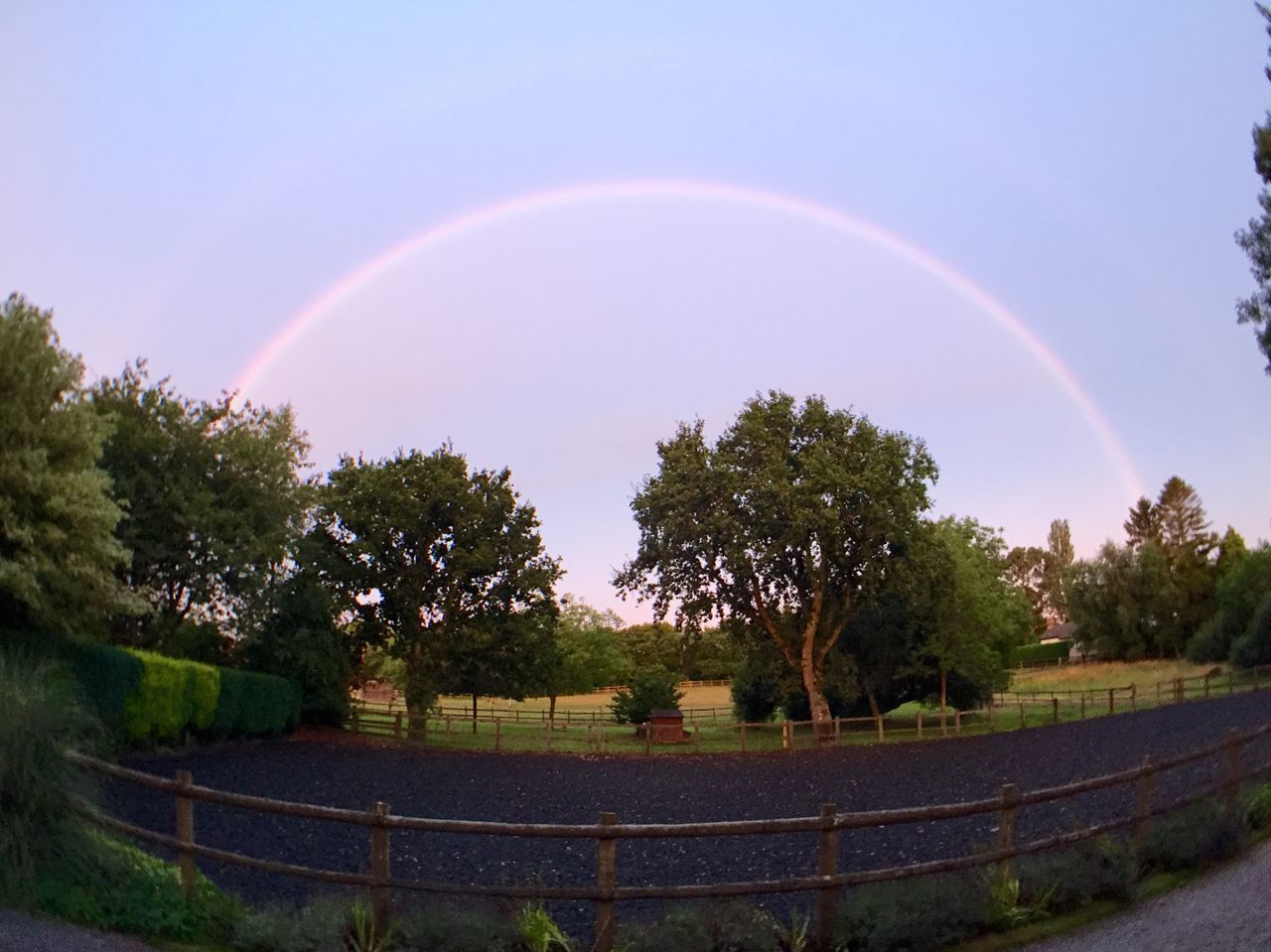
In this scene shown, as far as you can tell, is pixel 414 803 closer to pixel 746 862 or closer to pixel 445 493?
pixel 746 862

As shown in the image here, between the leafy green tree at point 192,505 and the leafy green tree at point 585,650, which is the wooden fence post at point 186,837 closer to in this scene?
the leafy green tree at point 192,505

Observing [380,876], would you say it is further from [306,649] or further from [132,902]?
[306,649]

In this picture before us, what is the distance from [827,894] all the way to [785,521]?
41.2m

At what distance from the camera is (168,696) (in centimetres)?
2944

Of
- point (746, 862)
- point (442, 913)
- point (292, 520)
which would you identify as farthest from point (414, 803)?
point (292, 520)

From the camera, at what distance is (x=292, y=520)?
161 ft

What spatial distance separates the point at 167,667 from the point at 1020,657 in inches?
3836

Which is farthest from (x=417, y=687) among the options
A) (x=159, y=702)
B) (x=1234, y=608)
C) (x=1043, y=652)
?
(x=1043, y=652)

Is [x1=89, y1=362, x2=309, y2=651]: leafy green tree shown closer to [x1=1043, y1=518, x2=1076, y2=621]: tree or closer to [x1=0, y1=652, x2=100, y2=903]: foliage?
[x1=0, y1=652, x2=100, y2=903]: foliage

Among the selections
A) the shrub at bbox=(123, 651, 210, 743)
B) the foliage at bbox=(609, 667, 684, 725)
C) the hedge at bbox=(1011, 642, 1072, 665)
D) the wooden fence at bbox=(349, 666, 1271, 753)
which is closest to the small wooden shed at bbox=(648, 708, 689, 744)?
the wooden fence at bbox=(349, 666, 1271, 753)

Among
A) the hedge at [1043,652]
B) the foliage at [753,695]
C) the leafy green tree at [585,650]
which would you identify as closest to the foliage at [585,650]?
the leafy green tree at [585,650]

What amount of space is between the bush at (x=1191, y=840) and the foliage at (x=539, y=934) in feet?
19.6

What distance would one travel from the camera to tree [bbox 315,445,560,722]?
52312mm

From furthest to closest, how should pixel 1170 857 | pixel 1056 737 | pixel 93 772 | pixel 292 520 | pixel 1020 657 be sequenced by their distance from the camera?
pixel 1020 657 → pixel 292 520 → pixel 1056 737 → pixel 1170 857 → pixel 93 772
